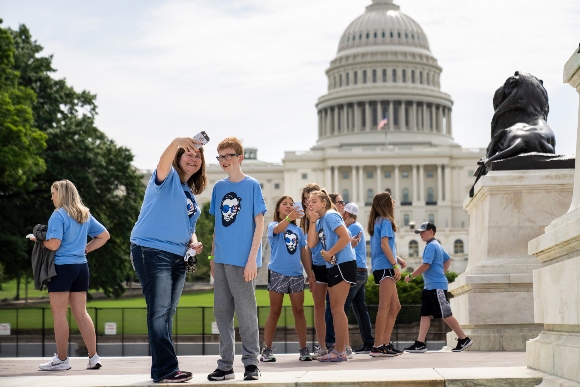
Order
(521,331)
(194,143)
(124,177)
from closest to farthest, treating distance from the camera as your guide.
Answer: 1. (194,143)
2. (521,331)
3. (124,177)

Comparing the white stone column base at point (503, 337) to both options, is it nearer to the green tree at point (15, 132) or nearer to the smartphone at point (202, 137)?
the smartphone at point (202, 137)

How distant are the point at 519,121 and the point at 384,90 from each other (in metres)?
132

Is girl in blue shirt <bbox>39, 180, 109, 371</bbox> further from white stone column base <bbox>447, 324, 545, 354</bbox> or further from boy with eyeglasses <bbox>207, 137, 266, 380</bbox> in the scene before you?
white stone column base <bbox>447, 324, 545, 354</bbox>

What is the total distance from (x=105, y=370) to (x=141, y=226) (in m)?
2.62

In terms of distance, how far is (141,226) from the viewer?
8117 millimetres

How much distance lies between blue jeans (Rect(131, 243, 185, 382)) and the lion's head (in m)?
7.39

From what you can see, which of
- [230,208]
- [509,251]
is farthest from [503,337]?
[230,208]

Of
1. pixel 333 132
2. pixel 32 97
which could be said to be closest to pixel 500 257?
pixel 32 97

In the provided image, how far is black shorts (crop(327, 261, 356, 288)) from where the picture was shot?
34.9 feet

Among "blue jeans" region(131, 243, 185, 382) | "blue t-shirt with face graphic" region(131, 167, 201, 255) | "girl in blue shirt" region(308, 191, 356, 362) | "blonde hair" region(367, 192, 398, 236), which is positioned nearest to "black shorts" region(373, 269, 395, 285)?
"blonde hair" region(367, 192, 398, 236)

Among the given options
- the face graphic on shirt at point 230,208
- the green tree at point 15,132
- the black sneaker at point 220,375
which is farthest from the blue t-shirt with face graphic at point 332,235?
the green tree at point 15,132

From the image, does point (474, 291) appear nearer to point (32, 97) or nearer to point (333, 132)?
point (32, 97)

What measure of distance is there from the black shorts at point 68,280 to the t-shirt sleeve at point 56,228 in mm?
305

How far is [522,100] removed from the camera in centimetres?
1423
